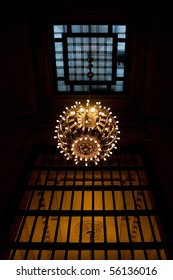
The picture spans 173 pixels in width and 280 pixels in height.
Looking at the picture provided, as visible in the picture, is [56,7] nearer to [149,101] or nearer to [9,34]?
[9,34]

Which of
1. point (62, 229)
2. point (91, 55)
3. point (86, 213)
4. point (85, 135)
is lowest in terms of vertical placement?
point (86, 213)

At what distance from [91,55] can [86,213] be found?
4.47m

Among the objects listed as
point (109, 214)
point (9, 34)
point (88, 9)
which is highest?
point (88, 9)

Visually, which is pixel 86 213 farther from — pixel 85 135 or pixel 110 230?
pixel 110 230

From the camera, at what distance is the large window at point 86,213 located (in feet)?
14.4

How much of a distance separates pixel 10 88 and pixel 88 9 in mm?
2691

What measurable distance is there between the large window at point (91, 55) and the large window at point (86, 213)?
2.17 metres

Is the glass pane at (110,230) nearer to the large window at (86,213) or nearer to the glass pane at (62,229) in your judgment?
the large window at (86,213)

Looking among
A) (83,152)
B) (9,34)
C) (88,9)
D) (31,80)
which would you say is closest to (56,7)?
(88,9)

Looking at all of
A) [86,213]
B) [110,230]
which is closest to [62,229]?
[110,230]

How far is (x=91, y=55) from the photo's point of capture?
753 centimetres

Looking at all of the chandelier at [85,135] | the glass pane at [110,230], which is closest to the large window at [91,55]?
the chandelier at [85,135]

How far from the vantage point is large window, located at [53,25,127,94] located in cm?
718

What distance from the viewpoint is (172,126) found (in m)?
6.74
